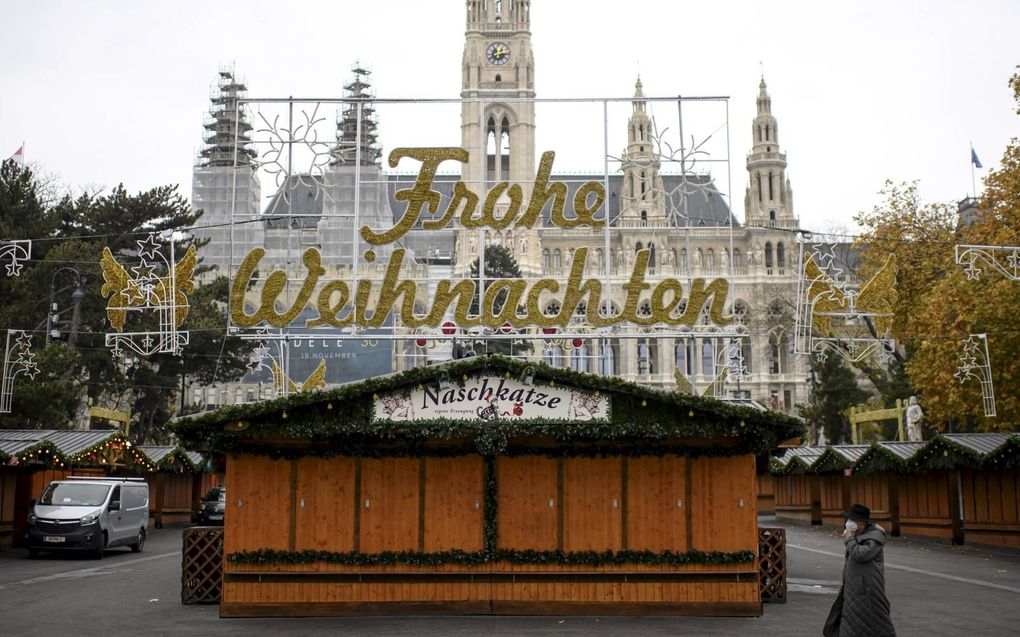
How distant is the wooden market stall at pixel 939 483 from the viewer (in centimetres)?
2667

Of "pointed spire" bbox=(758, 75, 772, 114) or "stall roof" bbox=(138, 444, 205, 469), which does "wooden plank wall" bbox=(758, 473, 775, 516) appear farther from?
"pointed spire" bbox=(758, 75, 772, 114)

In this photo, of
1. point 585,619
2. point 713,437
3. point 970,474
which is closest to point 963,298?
point 970,474

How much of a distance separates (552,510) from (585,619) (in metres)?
1.55

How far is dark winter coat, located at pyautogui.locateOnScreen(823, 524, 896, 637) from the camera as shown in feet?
30.8

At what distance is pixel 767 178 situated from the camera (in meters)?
109

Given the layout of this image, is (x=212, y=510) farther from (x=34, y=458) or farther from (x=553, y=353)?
(x=553, y=353)

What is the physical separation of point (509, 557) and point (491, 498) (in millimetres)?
829

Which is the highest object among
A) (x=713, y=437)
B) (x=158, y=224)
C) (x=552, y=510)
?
(x=158, y=224)

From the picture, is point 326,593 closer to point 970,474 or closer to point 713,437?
point 713,437

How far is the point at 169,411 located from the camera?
5741 cm

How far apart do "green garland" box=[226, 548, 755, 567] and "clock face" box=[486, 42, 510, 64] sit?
9355 centimetres

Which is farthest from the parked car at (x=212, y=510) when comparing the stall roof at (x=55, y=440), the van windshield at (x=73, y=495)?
the van windshield at (x=73, y=495)

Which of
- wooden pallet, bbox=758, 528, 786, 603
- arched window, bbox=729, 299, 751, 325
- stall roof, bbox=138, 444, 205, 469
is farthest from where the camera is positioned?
stall roof, bbox=138, 444, 205, 469

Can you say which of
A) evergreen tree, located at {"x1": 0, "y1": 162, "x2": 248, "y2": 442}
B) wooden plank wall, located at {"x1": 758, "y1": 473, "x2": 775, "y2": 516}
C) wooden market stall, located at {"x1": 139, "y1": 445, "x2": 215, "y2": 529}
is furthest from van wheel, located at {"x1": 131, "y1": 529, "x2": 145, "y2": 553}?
wooden plank wall, located at {"x1": 758, "y1": 473, "x2": 775, "y2": 516}
